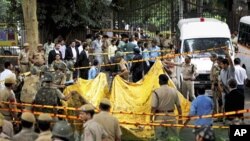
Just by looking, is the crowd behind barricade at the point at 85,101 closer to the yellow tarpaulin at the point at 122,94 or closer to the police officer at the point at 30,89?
the police officer at the point at 30,89

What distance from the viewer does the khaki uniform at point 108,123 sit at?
34.3 feet

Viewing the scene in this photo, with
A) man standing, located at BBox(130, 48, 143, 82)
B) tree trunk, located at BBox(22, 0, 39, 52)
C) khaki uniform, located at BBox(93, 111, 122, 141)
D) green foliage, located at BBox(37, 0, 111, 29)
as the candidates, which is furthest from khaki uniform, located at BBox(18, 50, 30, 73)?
khaki uniform, located at BBox(93, 111, 122, 141)

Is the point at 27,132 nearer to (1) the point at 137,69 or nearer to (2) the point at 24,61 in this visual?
(1) the point at 137,69

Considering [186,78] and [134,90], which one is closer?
[134,90]

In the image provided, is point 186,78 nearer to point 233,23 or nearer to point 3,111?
point 3,111

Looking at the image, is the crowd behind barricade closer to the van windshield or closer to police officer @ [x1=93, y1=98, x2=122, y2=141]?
police officer @ [x1=93, y1=98, x2=122, y2=141]

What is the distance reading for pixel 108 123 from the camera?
34.6ft

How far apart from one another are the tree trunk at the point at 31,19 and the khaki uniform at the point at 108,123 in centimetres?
1268

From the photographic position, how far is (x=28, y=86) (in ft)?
48.5

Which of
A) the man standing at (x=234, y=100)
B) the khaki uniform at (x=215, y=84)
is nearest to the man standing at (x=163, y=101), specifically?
the man standing at (x=234, y=100)

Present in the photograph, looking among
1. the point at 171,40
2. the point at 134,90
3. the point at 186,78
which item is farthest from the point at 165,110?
the point at 171,40

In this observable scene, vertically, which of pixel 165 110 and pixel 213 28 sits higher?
pixel 213 28

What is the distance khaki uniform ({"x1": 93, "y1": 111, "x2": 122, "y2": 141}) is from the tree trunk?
41.6ft

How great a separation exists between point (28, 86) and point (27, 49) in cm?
706
